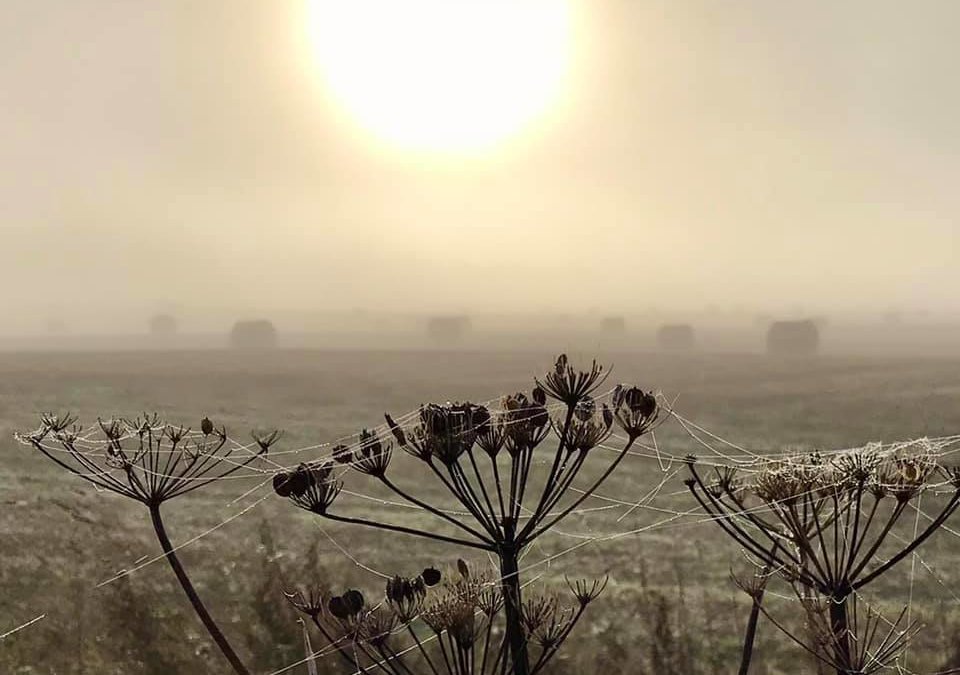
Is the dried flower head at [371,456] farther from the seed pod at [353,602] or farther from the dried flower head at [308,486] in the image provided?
the seed pod at [353,602]

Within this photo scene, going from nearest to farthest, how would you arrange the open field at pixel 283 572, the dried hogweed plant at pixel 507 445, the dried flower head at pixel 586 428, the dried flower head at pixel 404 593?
the dried hogweed plant at pixel 507 445
the dried flower head at pixel 404 593
the dried flower head at pixel 586 428
the open field at pixel 283 572

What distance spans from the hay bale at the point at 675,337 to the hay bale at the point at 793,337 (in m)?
20.8

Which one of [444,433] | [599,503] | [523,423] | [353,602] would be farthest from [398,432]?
[599,503]

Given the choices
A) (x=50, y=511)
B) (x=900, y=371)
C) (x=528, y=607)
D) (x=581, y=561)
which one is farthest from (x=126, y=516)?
(x=900, y=371)

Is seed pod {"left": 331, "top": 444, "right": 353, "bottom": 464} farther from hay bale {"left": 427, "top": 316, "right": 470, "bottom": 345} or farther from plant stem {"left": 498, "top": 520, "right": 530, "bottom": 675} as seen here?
hay bale {"left": 427, "top": 316, "right": 470, "bottom": 345}

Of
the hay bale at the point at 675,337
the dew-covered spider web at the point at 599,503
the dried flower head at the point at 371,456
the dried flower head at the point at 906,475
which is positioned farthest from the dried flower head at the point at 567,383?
the hay bale at the point at 675,337

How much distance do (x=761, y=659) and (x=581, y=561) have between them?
5708mm

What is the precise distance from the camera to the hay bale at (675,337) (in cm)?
13912

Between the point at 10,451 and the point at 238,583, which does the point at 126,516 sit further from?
the point at 10,451

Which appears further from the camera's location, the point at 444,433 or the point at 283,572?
the point at 283,572

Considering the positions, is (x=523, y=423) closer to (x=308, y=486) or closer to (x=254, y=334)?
(x=308, y=486)

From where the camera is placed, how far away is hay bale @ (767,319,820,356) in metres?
115

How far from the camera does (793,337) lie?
118 m

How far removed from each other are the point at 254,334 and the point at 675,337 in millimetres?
95229
